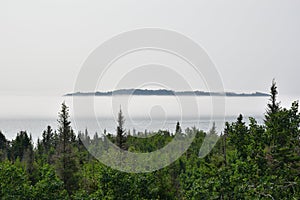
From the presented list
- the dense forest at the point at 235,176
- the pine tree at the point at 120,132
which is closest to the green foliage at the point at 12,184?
the dense forest at the point at 235,176

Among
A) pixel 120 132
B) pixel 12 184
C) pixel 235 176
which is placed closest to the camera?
pixel 235 176

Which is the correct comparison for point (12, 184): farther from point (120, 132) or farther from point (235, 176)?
point (120, 132)

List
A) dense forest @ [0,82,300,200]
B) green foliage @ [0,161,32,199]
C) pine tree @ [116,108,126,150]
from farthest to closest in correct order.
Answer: pine tree @ [116,108,126,150], green foliage @ [0,161,32,199], dense forest @ [0,82,300,200]

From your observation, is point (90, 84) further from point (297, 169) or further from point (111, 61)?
point (297, 169)

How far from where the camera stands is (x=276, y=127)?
73.0 ft

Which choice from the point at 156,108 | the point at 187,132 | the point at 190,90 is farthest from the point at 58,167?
the point at 187,132

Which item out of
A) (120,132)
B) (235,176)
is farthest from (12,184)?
(120,132)

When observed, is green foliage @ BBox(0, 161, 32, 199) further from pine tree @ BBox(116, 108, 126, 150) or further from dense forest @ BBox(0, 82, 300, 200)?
pine tree @ BBox(116, 108, 126, 150)

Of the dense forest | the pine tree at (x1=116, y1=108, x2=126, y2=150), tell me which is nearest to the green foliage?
the dense forest

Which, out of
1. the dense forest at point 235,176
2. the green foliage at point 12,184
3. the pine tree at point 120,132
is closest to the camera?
the dense forest at point 235,176

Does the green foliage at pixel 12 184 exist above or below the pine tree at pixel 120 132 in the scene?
below

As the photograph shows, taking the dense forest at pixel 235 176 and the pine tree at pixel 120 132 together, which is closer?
the dense forest at pixel 235 176

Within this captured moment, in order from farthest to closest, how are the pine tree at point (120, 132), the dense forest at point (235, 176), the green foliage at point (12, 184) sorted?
the pine tree at point (120, 132)
the green foliage at point (12, 184)
the dense forest at point (235, 176)

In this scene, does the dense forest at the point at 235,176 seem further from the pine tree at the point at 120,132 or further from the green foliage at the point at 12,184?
the pine tree at the point at 120,132
